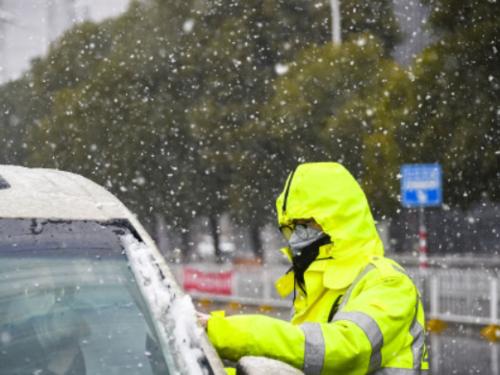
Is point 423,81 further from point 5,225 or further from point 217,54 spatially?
point 5,225

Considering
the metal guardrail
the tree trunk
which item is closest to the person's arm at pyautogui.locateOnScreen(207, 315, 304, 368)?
the metal guardrail

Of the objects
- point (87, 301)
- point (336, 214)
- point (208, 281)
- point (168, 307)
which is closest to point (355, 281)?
point (336, 214)

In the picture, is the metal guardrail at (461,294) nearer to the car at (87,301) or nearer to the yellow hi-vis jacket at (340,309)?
the yellow hi-vis jacket at (340,309)

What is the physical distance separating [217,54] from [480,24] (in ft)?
41.2

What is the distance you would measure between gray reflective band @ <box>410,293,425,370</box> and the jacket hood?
24 centimetres

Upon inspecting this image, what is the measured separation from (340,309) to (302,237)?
0.32 metres

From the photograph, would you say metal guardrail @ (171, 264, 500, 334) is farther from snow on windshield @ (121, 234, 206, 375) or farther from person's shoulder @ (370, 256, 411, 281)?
snow on windshield @ (121, 234, 206, 375)

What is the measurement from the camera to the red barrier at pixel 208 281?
20.7 m

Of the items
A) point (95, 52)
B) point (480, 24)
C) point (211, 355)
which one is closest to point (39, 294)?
point (211, 355)

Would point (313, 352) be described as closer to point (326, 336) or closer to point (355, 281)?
point (326, 336)

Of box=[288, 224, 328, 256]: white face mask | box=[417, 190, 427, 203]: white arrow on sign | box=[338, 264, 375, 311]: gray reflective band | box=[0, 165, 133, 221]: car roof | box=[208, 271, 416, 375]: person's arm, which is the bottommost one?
box=[417, 190, 427, 203]: white arrow on sign

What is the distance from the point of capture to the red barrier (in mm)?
20672

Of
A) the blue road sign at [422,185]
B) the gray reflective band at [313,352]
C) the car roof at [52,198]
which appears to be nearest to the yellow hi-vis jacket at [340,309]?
the gray reflective band at [313,352]

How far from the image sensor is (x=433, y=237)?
110 feet
